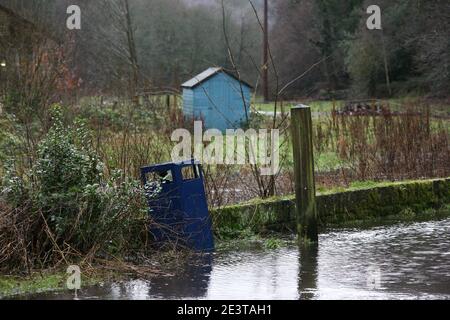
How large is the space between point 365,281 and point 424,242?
234 centimetres

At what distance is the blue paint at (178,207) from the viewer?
8.76m

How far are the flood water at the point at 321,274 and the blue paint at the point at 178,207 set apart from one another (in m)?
0.39

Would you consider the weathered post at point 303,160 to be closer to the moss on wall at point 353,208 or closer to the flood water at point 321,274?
the flood water at point 321,274

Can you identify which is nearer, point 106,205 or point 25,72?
point 106,205

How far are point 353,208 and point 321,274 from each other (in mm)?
3295

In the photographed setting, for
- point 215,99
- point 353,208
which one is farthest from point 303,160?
point 215,99

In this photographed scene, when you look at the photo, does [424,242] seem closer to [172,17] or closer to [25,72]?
[25,72]

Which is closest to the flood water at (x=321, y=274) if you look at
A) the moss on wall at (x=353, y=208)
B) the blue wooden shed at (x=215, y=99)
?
the moss on wall at (x=353, y=208)

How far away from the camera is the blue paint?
345 inches

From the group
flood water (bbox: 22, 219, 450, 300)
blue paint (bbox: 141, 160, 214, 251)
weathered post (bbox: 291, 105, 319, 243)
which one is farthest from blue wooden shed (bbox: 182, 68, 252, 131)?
blue paint (bbox: 141, 160, 214, 251)

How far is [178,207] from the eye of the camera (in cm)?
879

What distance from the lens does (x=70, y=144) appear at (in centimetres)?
856

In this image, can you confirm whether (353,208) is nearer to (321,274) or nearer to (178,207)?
(321,274)

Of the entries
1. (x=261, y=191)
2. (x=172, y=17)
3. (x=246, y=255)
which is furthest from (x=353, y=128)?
(x=172, y=17)
